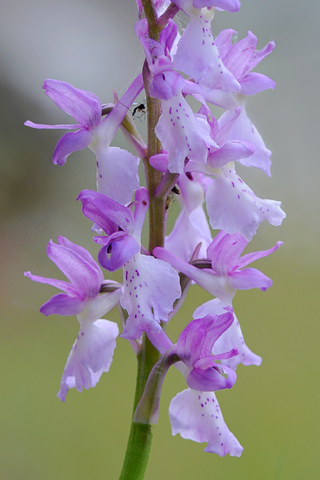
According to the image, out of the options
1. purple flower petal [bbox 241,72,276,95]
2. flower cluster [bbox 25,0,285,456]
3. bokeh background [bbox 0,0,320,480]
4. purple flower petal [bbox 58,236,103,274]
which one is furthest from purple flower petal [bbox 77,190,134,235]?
bokeh background [bbox 0,0,320,480]

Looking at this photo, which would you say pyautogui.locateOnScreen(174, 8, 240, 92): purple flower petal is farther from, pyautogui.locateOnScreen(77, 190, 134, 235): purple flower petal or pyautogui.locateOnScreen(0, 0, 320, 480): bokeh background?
pyautogui.locateOnScreen(0, 0, 320, 480): bokeh background

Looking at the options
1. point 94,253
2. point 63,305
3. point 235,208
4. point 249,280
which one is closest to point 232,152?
point 235,208

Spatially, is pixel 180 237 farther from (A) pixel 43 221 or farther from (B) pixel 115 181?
(A) pixel 43 221

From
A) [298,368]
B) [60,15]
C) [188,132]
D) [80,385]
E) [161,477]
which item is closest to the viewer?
[188,132]

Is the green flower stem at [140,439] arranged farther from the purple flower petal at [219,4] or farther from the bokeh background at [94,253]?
the bokeh background at [94,253]

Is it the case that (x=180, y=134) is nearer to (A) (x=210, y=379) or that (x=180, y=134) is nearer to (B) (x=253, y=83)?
(B) (x=253, y=83)

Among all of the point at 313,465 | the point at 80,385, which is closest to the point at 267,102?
the point at 313,465

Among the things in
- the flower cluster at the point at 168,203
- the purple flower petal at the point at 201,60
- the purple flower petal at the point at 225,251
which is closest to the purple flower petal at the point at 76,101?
the flower cluster at the point at 168,203
